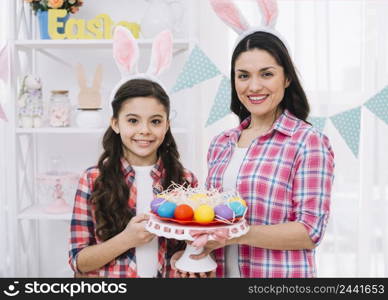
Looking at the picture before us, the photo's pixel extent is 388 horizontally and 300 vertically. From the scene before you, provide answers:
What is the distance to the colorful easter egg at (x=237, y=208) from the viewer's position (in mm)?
1231

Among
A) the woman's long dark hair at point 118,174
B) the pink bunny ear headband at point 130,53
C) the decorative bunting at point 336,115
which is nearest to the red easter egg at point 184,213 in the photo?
the woman's long dark hair at point 118,174

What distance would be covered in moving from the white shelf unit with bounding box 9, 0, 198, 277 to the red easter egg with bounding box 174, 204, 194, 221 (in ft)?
3.21

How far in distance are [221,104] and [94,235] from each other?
808 millimetres

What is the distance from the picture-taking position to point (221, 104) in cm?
200

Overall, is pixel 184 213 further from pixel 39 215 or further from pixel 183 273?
pixel 39 215

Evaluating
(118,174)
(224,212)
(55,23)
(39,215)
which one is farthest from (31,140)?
(224,212)

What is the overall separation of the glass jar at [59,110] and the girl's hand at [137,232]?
106cm

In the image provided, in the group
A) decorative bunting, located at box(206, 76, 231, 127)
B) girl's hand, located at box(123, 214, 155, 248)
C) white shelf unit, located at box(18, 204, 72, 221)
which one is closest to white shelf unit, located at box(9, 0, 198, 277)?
white shelf unit, located at box(18, 204, 72, 221)

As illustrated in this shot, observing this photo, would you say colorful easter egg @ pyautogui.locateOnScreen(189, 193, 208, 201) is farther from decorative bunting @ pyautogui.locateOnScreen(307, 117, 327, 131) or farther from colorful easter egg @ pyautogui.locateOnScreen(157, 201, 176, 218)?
decorative bunting @ pyautogui.locateOnScreen(307, 117, 327, 131)

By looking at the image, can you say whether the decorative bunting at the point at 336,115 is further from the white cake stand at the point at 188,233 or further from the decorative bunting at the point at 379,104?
the white cake stand at the point at 188,233

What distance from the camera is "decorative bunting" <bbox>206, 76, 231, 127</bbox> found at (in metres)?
1.98

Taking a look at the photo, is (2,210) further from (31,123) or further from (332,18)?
(332,18)

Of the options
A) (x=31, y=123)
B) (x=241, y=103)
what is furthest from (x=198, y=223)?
(x=31, y=123)

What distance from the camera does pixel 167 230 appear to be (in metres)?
1.21
